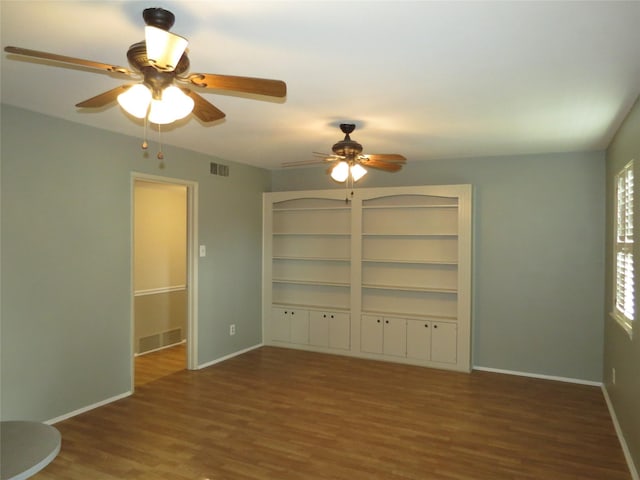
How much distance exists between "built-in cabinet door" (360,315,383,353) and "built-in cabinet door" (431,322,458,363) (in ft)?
2.08

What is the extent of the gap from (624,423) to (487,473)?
3.88 ft

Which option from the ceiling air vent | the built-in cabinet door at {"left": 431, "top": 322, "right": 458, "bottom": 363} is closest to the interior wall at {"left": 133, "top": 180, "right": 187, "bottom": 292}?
the ceiling air vent

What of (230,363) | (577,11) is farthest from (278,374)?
(577,11)

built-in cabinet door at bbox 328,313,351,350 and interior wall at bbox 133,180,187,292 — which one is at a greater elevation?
interior wall at bbox 133,180,187,292

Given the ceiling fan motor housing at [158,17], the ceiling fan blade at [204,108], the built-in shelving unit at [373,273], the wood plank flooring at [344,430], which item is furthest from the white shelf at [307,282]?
the ceiling fan motor housing at [158,17]

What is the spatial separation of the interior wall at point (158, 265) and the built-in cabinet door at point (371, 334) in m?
2.49

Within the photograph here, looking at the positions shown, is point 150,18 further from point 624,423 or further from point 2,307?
point 624,423

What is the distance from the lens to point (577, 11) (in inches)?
70.1

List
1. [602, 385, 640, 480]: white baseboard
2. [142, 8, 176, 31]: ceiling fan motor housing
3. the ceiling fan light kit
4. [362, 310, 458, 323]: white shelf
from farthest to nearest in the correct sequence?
[362, 310, 458, 323]: white shelf, [602, 385, 640, 480]: white baseboard, [142, 8, 176, 31]: ceiling fan motor housing, the ceiling fan light kit

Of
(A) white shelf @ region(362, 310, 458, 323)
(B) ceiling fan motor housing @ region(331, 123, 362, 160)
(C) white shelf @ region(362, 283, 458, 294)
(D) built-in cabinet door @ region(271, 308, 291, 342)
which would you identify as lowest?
(D) built-in cabinet door @ region(271, 308, 291, 342)

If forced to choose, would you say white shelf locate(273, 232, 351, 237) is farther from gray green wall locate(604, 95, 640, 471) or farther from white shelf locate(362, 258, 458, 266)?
gray green wall locate(604, 95, 640, 471)

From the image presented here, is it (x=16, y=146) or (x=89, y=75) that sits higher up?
(x=89, y=75)

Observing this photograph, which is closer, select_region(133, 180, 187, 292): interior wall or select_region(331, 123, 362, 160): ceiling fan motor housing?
select_region(331, 123, 362, 160): ceiling fan motor housing

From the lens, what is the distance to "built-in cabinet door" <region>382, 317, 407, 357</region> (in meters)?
5.23
